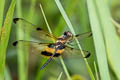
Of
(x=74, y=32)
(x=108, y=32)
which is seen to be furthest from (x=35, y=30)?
(x=108, y=32)

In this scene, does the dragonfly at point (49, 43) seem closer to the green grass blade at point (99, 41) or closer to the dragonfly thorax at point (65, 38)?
the dragonfly thorax at point (65, 38)

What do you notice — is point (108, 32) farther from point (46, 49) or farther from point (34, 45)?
point (34, 45)

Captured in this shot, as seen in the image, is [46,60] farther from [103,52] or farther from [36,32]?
[103,52]

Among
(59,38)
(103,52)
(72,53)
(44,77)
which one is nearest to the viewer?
(103,52)

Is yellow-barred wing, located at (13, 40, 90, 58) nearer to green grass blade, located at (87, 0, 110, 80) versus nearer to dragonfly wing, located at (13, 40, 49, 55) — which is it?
dragonfly wing, located at (13, 40, 49, 55)

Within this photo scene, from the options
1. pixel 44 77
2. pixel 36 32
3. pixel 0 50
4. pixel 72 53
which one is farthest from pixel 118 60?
pixel 44 77

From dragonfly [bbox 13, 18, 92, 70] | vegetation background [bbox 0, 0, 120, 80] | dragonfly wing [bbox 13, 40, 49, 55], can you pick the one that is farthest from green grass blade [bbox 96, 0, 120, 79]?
dragonfly wing [bbox 13, 40, 49, 55]
